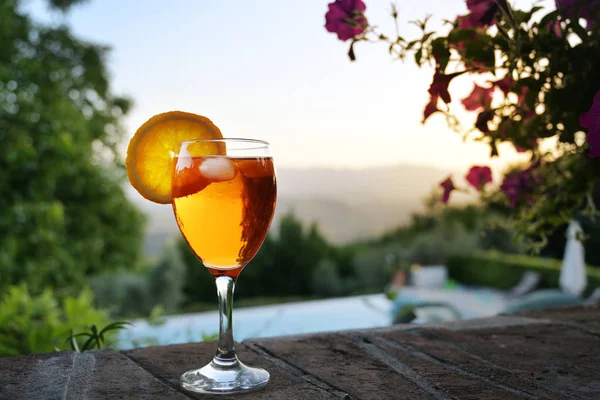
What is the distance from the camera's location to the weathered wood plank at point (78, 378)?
2.92 feet

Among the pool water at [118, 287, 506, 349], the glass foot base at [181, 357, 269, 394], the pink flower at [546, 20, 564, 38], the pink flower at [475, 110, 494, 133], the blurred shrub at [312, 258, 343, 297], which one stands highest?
the pink flower at [546, 20, 564, 38]

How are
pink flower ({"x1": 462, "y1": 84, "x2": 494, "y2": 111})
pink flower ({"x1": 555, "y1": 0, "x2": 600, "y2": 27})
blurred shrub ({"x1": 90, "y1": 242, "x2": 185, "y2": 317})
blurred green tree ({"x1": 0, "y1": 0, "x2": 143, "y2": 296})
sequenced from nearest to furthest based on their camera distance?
pink flower ({"x1": 555, "y1": 0, "x2": 600, "y2": 27}), pink flower ({"x1": 462, "y1": 84, "x2": 494, "y2": 111}), blurred green tree ({"x1": 0, "y1": 0, "x2": 143, "y2": 296}), blurred shrub ({"x1": 90, "y1": 242, "x2": 185, "y2": 317})

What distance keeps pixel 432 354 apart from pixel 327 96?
15.3 m

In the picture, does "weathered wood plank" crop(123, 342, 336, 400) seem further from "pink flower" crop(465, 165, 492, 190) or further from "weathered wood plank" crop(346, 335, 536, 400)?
"pink flower" crop(465, 165, 492, 190)

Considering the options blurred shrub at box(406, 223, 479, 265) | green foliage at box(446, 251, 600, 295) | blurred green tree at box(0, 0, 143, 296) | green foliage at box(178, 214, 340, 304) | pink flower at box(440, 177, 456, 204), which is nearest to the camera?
pink flower at box(440, 177, 456, 204)

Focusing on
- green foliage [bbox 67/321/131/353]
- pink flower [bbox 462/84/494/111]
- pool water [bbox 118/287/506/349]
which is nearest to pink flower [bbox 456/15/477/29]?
pink flower [bbox 462/84/494/111]

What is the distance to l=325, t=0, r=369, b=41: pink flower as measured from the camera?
116 cm

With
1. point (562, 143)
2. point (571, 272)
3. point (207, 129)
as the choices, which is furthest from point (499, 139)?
point (571, 272)

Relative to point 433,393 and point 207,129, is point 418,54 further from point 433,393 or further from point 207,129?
point 433,393

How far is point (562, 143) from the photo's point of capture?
4.07 feet

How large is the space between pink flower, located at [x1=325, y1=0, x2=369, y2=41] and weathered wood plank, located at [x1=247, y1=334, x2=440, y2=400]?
575mm

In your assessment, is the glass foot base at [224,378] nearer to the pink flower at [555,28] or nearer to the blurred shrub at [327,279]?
the pink flower at [555,28]

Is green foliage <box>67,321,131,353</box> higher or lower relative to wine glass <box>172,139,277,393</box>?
lower

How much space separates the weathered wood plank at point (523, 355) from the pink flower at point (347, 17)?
0.58 meters
